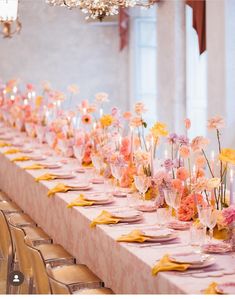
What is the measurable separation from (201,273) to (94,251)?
1277 mm

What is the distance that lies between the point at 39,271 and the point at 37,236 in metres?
1.58

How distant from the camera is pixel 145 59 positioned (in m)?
13.4

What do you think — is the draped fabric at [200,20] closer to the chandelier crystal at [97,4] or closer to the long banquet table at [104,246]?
the long banquet table at [104,246]

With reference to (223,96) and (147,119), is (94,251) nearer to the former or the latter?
(223,96)

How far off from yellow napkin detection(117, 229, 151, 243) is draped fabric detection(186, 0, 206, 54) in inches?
237

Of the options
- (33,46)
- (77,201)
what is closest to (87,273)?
(77,201)

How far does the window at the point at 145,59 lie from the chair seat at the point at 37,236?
736cm

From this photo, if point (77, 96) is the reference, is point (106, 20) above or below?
above

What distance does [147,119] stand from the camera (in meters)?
13.2

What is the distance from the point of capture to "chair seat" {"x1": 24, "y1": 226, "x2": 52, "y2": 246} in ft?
18.4

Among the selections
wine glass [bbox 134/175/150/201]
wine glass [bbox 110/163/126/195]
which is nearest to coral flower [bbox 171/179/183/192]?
wine glass [bbox 134/175/150/201]

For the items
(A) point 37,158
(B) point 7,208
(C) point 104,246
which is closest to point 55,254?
(C) point 104,246

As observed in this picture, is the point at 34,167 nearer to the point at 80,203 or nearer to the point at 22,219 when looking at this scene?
the point at 22,219

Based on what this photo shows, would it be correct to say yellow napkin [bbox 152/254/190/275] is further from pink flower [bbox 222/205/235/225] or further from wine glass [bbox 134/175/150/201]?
wine glass [bbox 134/175/150/201]
